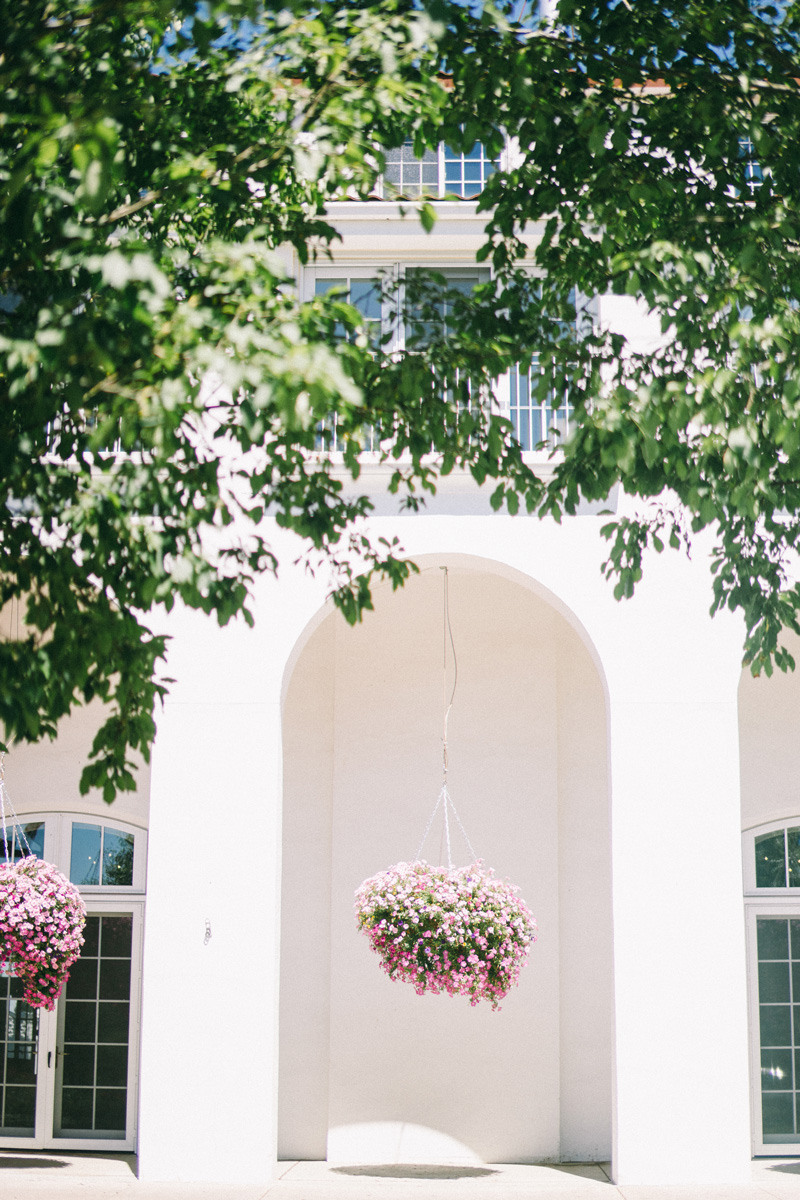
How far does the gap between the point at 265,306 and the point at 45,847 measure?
9399mm

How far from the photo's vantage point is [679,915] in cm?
945

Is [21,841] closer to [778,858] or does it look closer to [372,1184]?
[372,1184]

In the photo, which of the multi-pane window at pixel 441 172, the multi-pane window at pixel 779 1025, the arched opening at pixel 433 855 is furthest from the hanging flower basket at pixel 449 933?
the multi-pane window at pixel 441 172

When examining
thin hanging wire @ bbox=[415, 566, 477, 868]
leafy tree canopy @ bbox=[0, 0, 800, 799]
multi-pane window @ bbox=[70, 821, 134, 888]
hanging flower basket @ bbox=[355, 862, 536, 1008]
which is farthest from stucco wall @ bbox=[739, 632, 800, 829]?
leafy tree canopy @ bbox=[0, 0, 800, 799]

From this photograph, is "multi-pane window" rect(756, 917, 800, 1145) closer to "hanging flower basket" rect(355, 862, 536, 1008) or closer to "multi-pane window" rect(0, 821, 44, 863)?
"hanging flower basket" rect(355, 862, 536, 1008)

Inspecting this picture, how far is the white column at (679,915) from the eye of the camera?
915cm

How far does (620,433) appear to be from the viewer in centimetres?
465

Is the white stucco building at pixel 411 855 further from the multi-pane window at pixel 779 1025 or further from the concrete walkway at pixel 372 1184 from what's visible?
the concrete walkway at pixel 372 1184

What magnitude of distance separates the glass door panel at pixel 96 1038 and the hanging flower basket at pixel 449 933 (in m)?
3.54

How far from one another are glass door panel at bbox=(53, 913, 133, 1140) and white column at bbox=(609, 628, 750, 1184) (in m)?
4.91

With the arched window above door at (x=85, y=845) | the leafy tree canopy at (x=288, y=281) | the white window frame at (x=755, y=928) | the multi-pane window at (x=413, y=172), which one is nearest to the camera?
the leafy tree canopy at (x=288, y=281)

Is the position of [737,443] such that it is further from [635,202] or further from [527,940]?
[527,940]

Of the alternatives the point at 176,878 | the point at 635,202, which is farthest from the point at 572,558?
the point at 635,202

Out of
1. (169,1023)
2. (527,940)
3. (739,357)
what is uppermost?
(739,357)
